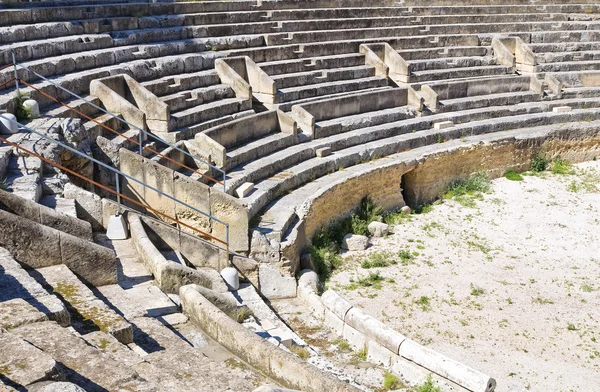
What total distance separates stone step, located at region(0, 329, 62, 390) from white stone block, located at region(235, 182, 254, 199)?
7192mm

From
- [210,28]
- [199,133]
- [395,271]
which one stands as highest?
[210,28]

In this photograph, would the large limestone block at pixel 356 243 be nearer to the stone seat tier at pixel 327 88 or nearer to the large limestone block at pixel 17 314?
the stone seat tier at pixel 327 88

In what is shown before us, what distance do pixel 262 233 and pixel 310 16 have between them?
388 inches

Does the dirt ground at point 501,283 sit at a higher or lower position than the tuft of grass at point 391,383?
lower

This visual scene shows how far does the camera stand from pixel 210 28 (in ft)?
56.6

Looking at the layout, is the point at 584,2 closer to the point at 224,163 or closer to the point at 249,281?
the point at 224,163

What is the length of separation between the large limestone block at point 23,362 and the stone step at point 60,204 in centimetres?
376

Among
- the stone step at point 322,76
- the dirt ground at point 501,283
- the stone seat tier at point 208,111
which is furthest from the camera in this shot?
the stone step at point 322,76

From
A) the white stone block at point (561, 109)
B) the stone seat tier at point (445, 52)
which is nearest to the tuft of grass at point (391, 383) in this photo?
the stone seat tier at point (445, 52)

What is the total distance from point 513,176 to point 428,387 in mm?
10323

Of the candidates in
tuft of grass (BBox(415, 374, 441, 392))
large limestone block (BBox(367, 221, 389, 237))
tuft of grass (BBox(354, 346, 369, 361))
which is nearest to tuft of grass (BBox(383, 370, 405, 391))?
tuft of grass (BBox(415, 374, 441, 392))

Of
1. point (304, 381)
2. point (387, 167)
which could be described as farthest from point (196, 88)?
point (304, 381)

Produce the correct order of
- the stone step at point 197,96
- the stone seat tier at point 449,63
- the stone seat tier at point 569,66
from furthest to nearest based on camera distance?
1. the stone seat tier at point 569,66
2. the stone seat tier at point 449,63
3. the stone step at point 197,96

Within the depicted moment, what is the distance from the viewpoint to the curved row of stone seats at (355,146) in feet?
43.5
